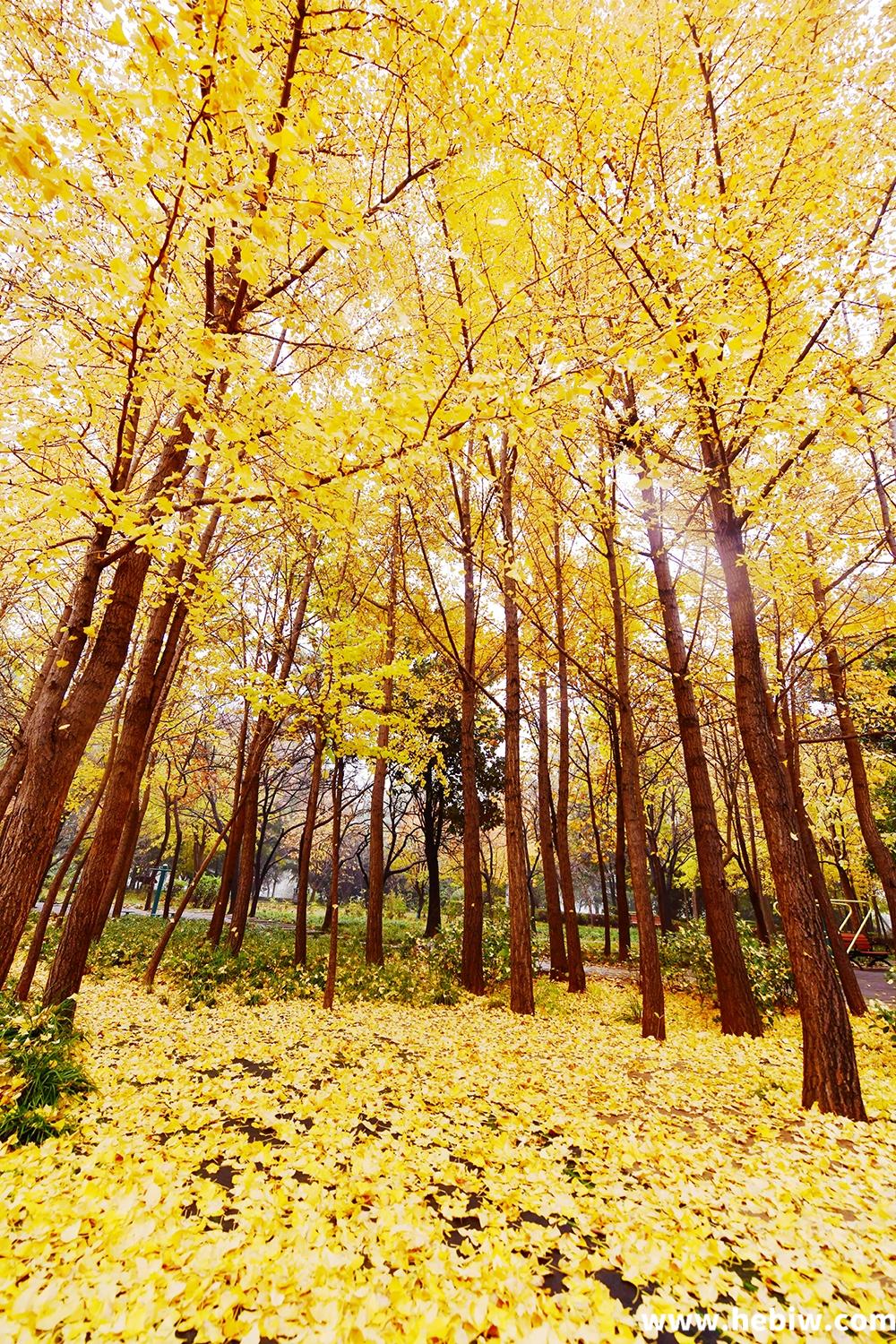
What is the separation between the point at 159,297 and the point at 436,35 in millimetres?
2893

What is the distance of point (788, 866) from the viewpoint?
5023 millimetres

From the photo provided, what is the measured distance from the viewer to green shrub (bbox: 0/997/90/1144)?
3.67 metres

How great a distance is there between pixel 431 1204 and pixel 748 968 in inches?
354

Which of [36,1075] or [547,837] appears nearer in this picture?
[36,1075]

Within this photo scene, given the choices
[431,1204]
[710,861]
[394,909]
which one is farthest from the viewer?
[394,909]

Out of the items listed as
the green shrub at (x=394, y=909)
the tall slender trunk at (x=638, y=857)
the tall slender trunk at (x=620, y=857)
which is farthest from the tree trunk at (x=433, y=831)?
the tall slender trunk at (x=638, y=857)

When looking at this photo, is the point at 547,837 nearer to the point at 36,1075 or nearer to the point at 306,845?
the point at 306,845

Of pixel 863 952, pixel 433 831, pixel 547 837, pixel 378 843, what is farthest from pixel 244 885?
pixel 863 952

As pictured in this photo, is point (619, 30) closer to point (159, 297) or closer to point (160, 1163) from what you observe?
point (159, 297)

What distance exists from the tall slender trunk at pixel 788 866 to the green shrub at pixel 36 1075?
233 inches

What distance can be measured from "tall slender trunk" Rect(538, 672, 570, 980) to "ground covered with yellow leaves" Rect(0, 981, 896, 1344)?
540 centimetres

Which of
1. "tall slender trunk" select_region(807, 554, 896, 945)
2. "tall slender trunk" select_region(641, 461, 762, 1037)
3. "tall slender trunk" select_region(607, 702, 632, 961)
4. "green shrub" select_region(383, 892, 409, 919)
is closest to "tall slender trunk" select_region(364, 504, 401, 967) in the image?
"tall slender trunk" select_region(607, 702, 632, 961)

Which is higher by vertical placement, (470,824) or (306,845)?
(470,824)

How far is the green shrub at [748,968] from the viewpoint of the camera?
9.47 m
